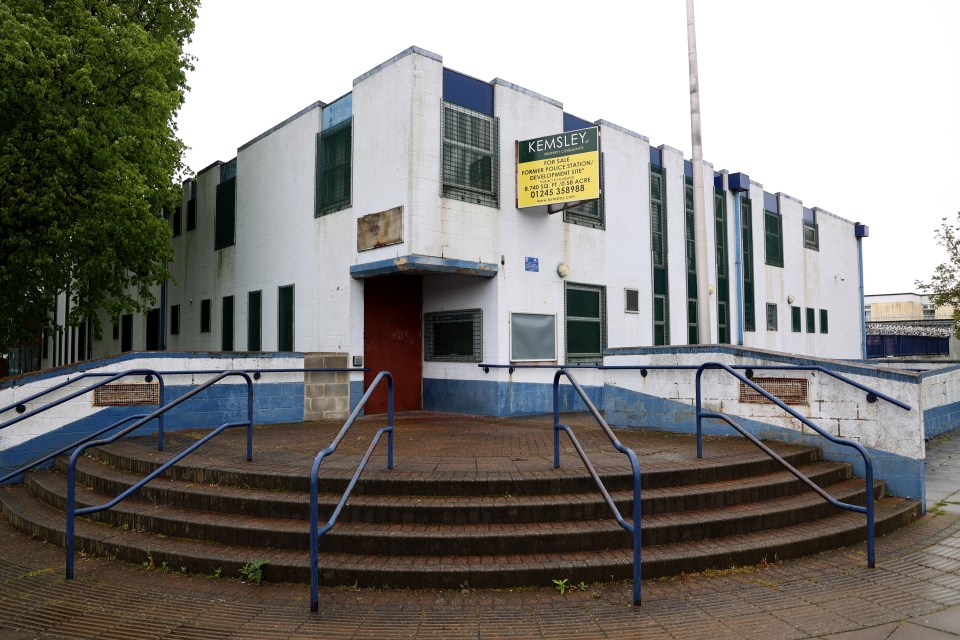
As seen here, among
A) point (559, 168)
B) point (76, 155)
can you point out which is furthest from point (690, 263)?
point (76, 155)

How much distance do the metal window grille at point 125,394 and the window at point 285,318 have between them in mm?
4678

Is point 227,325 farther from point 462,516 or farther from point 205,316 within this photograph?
point 462,516

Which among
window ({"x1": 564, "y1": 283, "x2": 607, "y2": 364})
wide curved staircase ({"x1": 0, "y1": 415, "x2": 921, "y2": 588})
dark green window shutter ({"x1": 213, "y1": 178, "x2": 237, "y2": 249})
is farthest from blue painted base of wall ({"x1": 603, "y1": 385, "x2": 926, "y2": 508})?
dark green window shutter ({"x1": 213, "y1": 178, "x2": 237, "y2": 249})

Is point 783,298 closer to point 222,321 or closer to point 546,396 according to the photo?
point 546,396

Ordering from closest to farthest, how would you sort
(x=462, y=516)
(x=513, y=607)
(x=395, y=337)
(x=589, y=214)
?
(x=513, y=607) → (x=462, y=516) → (x=395, y=337) → (x=589, y=214)

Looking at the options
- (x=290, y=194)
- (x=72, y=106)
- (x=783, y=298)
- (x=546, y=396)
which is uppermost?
(x=72, y=106)

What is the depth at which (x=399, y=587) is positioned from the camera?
4484mm

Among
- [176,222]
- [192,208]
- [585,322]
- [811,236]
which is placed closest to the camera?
[585,322]

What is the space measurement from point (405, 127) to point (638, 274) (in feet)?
23.3

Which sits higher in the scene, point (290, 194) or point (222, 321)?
point (290, 194)

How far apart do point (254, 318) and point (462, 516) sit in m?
11.6

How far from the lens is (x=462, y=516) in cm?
514

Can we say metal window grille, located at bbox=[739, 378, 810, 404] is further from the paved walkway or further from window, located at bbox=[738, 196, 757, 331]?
window, located at bbox=[738, 196, 757, 331]

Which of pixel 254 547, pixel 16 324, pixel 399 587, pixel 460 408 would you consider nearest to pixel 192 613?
pixel 254 547
